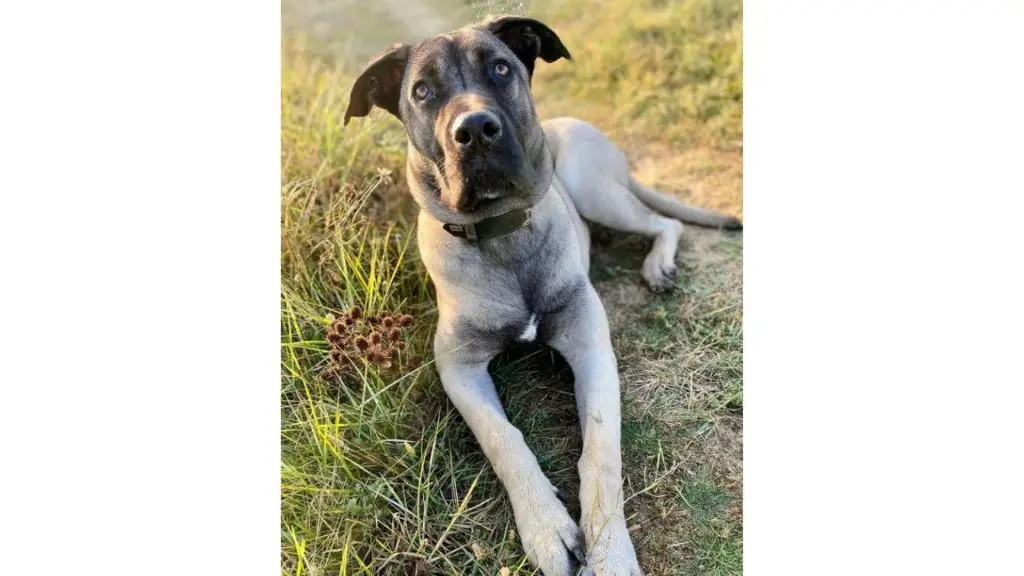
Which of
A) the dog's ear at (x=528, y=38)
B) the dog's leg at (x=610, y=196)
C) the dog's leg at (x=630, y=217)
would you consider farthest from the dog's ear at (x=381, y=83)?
the dog's leg at (x=630, y=217)

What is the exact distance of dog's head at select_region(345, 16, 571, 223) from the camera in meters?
1.58

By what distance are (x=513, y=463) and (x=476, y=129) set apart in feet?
2.22

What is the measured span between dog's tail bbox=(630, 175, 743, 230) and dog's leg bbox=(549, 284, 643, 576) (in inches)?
15.7

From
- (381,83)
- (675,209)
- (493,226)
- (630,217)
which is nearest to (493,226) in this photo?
(493,226)

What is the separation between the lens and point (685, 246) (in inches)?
80.9

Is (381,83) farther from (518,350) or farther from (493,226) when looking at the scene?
(518,350)

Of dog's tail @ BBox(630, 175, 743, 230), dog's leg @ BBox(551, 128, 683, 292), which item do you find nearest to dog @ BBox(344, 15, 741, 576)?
dog's leg @ BBox(551, 128, 683, 292)

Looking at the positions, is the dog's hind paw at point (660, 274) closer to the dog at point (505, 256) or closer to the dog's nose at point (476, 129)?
the dog at point (505, 256)

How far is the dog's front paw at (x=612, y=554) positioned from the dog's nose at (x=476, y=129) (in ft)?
2.60

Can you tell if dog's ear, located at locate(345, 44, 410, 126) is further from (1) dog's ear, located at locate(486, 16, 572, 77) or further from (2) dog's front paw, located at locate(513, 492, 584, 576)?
(2) dog's front paw, located at locate(513, 492, 584, 576)
